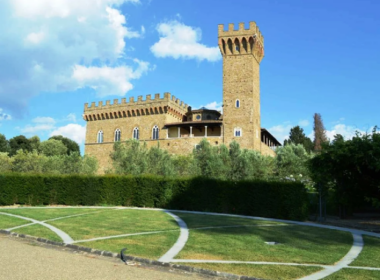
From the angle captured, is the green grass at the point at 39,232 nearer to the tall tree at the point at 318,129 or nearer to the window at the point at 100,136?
the window at the point at 100,136

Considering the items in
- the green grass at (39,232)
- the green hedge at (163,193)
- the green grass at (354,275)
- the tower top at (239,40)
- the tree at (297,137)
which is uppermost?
the tower top at (239,40)

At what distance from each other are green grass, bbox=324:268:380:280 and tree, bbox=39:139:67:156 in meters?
59.5

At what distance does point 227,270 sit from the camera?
23.2 ft

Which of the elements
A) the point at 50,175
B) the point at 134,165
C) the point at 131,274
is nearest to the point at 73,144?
the point at 134,165

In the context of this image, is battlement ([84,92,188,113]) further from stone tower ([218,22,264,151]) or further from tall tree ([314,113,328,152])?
tall tree ([314,113,328,152])

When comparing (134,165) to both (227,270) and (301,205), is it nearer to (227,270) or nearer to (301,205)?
(301,205)

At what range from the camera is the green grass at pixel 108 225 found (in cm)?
1162

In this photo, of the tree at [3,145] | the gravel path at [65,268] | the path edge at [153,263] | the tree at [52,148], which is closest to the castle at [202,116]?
the tree at [52,148]

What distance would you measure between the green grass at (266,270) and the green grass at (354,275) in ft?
1.51

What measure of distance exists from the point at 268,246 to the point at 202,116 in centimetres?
3983

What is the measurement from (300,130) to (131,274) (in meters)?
70.0

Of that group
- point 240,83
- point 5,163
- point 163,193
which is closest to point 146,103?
point 240,83

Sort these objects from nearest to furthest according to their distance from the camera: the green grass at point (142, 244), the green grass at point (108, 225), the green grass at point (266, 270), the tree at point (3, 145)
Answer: the green grass at point (266, 270) → the green grass at point (142, 244) → the green grass at point (108, 225) → the tree at point (3, 145)

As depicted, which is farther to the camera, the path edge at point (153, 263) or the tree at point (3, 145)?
the tree at point (3, 145)
